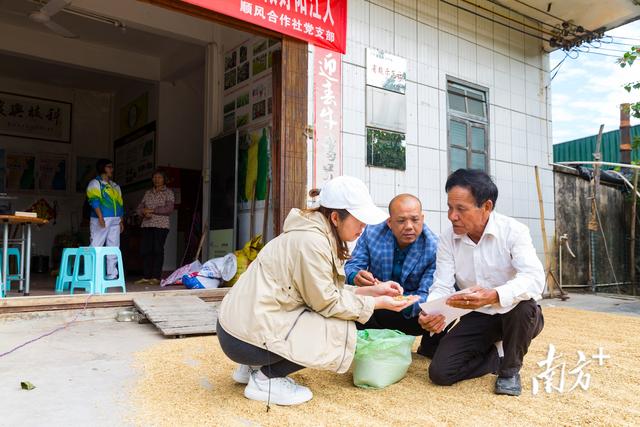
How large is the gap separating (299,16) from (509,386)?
3.74 metres

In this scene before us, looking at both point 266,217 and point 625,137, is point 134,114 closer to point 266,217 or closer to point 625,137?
point 266,217

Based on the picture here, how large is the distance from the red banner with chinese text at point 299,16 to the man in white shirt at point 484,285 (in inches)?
112

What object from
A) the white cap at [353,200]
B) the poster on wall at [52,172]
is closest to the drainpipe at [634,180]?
Answer: the white cap at [353,200]

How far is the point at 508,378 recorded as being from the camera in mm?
2311

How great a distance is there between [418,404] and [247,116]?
14.5ft

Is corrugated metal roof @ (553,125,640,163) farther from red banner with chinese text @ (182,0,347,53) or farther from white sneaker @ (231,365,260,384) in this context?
white sneaker @ (231,365,260,384)

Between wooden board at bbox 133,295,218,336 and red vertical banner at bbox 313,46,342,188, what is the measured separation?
1.57 meters

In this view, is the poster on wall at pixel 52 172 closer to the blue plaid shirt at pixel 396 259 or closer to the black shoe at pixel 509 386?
the blue plaid shirt at pixel 396 259

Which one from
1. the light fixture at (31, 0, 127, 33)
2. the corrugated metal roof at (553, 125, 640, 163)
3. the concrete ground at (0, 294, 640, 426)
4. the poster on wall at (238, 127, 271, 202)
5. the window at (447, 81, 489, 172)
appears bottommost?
the concrete ground at (0, 294, 640, 426)

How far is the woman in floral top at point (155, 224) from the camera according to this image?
20.4ft

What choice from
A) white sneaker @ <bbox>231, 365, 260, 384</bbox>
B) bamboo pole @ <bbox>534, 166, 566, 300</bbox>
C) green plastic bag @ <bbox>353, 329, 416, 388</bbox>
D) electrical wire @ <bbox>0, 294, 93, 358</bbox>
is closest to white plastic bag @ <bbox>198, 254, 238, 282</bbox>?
electrical wire @ <bbox>0, 294, 93, 358</bbox>

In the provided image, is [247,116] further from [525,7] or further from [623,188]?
[623,188]

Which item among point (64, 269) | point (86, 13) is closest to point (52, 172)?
point (86, 13)

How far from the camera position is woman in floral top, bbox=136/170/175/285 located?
20.4ft
